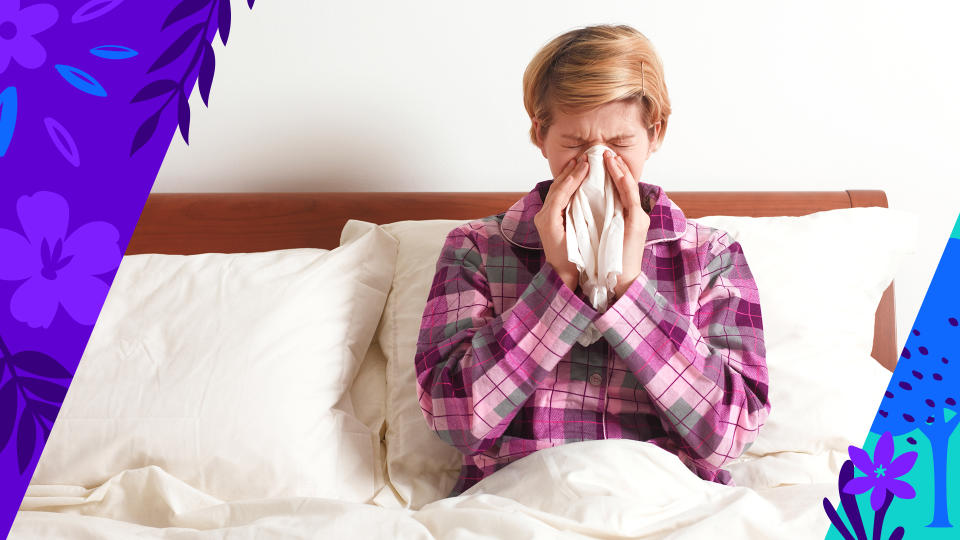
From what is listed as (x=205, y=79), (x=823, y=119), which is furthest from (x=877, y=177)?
(x=205, y=79)

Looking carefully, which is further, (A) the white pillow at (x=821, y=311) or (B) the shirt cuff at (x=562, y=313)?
(A) the white pillow at (x=821, y=311)

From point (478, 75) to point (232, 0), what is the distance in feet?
1.75

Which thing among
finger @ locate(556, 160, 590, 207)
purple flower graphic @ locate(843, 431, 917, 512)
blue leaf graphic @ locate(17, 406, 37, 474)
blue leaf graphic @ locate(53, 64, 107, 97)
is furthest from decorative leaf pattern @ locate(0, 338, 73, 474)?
purple flower graphic @ locate(843, 431, 917, 512)

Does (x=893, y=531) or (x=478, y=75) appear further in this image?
(x=478, y=75)

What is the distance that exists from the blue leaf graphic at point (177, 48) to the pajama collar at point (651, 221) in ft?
1.78

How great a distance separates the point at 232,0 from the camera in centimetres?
165

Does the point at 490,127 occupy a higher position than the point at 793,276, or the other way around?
the point at 490,127

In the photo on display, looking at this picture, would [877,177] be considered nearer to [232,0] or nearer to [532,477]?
[532,477]

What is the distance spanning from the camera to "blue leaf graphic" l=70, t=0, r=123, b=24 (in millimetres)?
972

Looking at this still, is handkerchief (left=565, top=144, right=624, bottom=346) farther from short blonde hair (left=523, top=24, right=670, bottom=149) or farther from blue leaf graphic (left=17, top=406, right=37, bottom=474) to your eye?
blue leaf graphic (left=17, top=406, right=37, bottom=474)

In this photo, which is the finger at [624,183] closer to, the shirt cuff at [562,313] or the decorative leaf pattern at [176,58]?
the shirt cuff at [562,313]

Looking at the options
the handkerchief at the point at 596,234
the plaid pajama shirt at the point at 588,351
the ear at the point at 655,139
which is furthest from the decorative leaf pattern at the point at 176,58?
the ear at the point at 655,139

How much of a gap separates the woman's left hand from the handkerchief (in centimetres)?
1

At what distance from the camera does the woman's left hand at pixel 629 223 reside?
1144 mm
